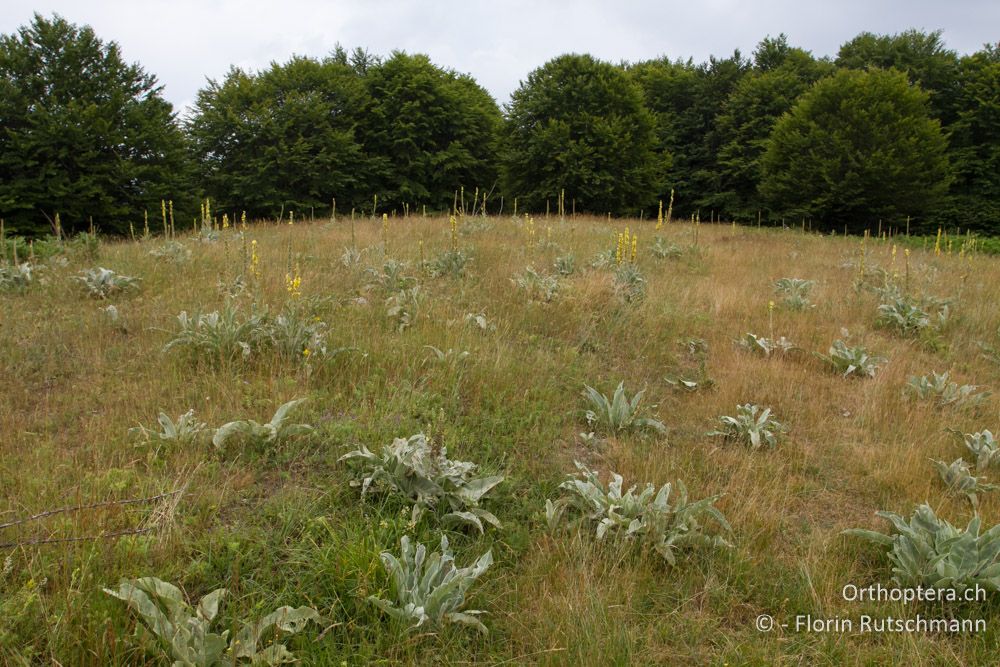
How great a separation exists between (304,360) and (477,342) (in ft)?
4.43

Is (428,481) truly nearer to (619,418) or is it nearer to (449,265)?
(619,418)

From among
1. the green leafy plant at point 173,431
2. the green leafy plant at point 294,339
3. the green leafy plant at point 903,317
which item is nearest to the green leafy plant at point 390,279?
the green leafy plant at point 294,339

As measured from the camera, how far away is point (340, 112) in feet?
70.2

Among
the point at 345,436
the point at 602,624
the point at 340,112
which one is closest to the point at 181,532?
the point at 345,436

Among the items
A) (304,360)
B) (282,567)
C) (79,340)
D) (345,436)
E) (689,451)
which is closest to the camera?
(282,567)

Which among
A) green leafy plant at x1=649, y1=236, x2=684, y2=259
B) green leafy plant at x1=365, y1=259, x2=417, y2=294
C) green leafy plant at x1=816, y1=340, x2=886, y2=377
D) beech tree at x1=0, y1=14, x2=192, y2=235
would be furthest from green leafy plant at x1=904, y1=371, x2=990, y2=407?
beech tree at x1=0, y1=14, x2=192, y2=235

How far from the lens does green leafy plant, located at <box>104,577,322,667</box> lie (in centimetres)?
186

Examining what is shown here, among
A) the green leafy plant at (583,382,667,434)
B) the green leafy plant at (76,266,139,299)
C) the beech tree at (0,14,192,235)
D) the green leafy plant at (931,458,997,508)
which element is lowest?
the green leafy plant at (931,458,997,508)

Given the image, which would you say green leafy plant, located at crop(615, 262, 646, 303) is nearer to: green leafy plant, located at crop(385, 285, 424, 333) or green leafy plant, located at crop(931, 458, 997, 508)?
green leafy plant, located at crop(385, 285, 424, 333)

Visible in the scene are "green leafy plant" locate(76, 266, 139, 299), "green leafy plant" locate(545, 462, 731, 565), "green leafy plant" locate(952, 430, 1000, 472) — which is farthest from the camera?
"green leafy plant" locate(76, 266, 139, 299)

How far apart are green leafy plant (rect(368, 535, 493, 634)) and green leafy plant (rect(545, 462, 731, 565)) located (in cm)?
64

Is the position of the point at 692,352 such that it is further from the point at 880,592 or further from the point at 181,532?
the point at 181,532

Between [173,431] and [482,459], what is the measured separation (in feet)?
5.39

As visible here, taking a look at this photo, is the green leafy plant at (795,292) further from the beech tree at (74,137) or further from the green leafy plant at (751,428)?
the beech tree at (74,137)
